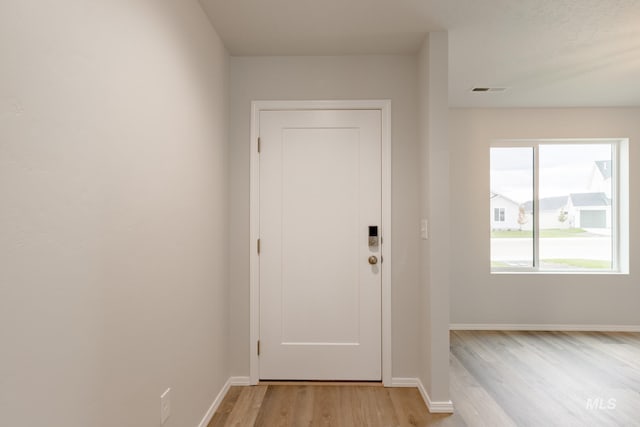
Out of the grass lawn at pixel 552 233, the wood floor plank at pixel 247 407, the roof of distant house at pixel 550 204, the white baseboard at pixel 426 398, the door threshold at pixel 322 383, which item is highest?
the roof of distant house at pixel 550 204

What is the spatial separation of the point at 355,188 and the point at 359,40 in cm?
104

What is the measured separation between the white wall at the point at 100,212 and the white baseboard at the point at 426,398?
1418 mm

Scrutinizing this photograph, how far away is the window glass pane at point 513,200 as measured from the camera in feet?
14.2

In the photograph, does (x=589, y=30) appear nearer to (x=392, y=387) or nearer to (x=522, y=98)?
(x=522, y=98)

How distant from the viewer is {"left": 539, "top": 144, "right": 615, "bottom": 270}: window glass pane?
4320 mm

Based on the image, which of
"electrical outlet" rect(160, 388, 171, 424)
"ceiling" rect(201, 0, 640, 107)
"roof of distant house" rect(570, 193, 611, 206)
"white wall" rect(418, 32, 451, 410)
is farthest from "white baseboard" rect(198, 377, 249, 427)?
"roof of distant house" rect(570, 193, 611, 206)

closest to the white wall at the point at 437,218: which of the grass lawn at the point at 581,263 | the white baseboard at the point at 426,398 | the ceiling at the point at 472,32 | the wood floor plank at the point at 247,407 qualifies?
the white baseboard at the point at 426,398

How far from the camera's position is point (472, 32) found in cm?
249

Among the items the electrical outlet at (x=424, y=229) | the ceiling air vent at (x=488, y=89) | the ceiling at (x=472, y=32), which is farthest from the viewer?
the ceiling air vent at (x=488, y=89)

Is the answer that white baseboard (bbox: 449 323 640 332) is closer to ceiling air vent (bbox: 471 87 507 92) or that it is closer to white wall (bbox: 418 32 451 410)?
white wall (bbox: 418 32 451 410)

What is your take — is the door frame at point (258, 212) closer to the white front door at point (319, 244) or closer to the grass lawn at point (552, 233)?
the white front door at point (319, 244)

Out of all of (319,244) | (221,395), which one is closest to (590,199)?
(319,244)

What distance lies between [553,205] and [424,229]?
2.63 metres

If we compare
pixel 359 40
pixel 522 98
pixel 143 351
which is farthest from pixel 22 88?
pixel 522 98
